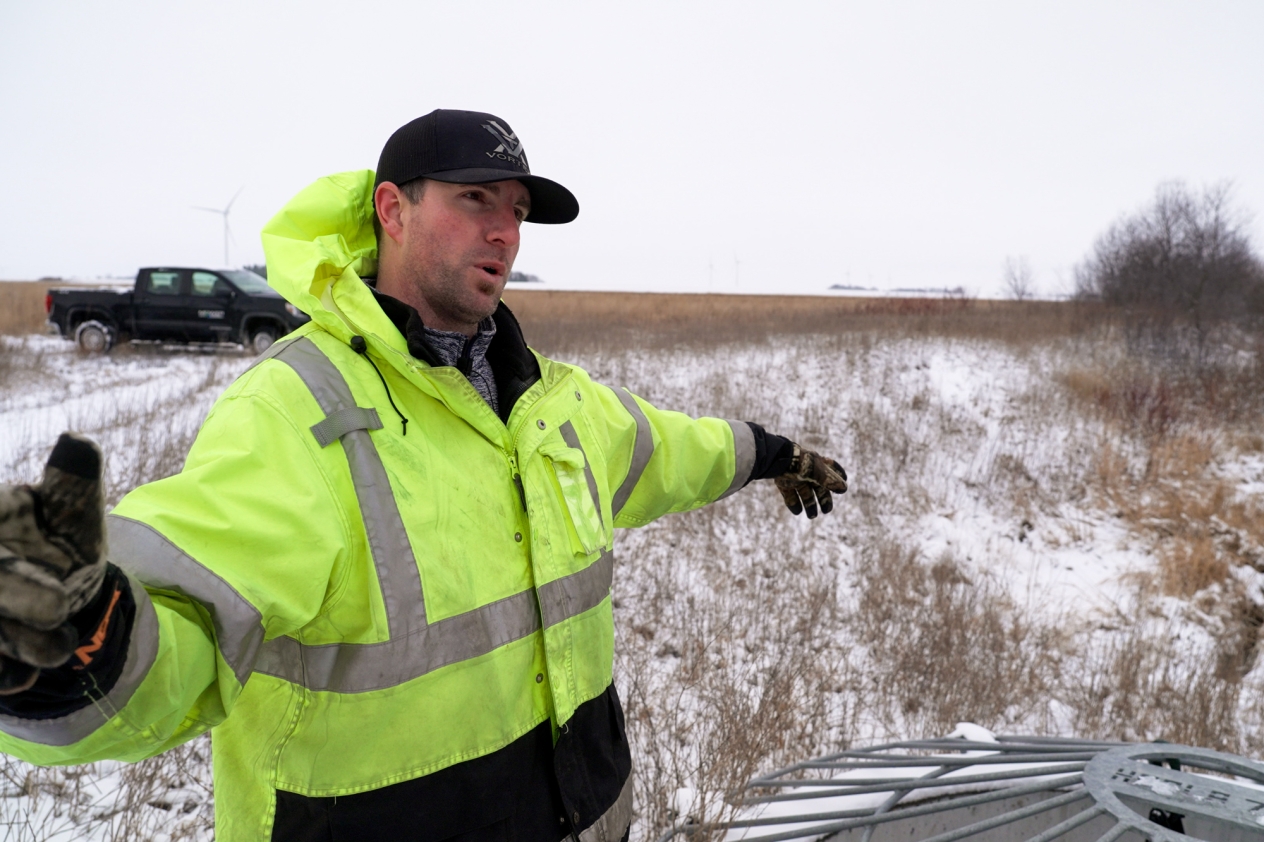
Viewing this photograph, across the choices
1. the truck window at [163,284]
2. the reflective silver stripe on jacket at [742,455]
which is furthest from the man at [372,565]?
the truck window at [163,284]

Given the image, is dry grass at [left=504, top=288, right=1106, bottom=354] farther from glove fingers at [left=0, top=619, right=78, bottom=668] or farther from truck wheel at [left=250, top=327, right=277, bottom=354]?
glove fingers at [left=0, top=619, right=78, bottom=668]

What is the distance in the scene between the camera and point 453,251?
1677 mm

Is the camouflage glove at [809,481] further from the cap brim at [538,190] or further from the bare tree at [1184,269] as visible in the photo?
the bare tree at [1184,269]

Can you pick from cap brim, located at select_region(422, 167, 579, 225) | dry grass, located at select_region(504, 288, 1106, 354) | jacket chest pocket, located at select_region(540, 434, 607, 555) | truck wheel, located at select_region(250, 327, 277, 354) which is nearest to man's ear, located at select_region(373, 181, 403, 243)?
cap brim, located at select_region(422, 167, 579, 225)

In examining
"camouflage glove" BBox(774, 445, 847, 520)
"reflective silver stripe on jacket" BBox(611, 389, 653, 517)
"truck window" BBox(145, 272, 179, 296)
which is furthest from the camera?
"truck window" BBox(145, 272, 179, 296)

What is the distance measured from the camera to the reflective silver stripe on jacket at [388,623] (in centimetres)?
125

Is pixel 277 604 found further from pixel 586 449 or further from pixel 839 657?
pixel 839 657

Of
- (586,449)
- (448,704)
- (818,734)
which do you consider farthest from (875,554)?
(448,704)

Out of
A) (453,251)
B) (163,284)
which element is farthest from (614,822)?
(163,284)

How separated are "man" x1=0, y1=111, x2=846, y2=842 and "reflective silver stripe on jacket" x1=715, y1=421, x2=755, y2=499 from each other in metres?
0.60

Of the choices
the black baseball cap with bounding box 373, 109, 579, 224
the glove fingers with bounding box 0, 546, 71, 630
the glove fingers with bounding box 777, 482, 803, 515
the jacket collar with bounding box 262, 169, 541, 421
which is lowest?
the glove fingers with bounding box 777, 482, 803, 515

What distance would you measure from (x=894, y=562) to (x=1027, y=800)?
14.4 ft

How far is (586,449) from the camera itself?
5.89ft

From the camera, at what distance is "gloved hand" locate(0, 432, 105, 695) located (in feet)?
2.46
